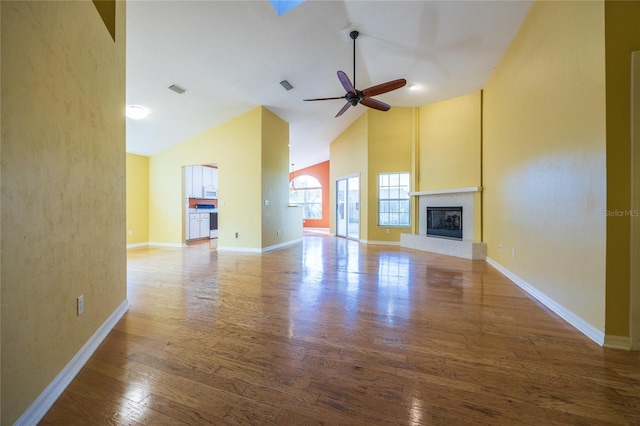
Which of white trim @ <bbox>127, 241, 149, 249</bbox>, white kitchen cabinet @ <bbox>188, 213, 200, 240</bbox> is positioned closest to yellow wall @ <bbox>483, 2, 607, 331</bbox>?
white kitchen cabinet @ <bbox>188, 213, 200, 240</bbox>

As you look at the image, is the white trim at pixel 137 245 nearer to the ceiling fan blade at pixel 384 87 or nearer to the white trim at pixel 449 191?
the ceiling fan blade at pixel 384 87

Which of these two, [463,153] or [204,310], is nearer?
[204,310]

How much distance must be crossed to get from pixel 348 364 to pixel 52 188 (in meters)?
1.98

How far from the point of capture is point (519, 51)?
3.40 metres

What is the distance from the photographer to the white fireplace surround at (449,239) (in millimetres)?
4945

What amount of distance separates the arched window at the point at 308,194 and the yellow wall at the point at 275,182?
15.9 feet

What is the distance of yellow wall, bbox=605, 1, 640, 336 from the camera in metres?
1.78

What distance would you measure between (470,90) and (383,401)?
20.0 ft

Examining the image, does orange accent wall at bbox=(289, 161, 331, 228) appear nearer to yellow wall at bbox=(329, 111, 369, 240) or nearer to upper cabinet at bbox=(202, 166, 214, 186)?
yellow wall at bbox=(329, 111, 369, 240)

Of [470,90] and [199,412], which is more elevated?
[470,90]

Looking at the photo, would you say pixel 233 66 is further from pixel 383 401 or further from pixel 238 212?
pixel 383 401

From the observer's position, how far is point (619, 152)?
5.86ft

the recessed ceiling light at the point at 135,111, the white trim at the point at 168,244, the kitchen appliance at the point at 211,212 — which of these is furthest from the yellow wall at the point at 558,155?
the kitchen appliance at the point at 211,212

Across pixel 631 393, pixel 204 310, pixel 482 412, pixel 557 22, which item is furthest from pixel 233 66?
pixel 631 393
